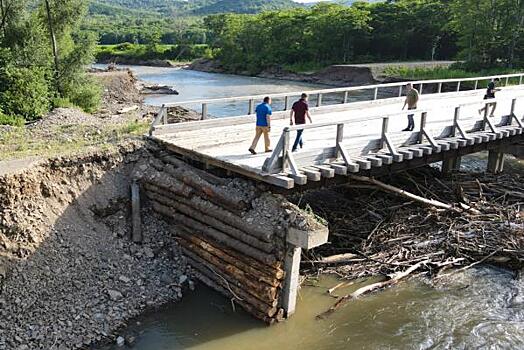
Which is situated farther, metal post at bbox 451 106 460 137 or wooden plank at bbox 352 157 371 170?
metal post at bbox 451 106 460 137

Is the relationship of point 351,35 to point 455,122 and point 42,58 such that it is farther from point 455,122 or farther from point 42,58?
point 455,122

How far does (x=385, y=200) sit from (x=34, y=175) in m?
10.2

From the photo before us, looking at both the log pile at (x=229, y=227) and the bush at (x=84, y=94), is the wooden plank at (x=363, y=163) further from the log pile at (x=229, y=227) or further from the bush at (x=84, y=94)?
the bush at (x=84, y=94)

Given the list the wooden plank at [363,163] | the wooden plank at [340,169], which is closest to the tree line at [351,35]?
the wooden plank at [363,163]

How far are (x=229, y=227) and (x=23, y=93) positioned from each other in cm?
1377

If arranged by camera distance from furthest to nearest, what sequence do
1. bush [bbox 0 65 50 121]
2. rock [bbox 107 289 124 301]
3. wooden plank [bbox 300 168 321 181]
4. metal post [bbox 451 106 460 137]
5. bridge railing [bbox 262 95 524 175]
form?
bush [bbox 0 65 50 121] → metal post [bbox 451 106 460 137] → wooden plank [bbox 300 168 321 181] → bridge railing [bbox 262 95 524 175] → rock [bbox 107 289 124 301]

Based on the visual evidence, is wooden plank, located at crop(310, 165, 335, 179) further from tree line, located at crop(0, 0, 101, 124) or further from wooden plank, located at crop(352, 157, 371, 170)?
tree line, located at crop(0, 0, 101, 124)

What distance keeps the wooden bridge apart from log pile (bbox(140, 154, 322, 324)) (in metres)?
0.54

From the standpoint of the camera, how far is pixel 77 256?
1192cm

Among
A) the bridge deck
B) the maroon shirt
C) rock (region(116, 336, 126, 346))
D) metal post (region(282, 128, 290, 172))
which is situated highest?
the maroon shirt

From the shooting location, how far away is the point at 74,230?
12391mm

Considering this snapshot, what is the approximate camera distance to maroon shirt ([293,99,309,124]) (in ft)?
45.1

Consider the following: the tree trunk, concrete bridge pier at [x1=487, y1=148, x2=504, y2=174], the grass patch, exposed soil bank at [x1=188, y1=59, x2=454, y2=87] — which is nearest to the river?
the grass patch

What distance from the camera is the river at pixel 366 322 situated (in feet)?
35.4
